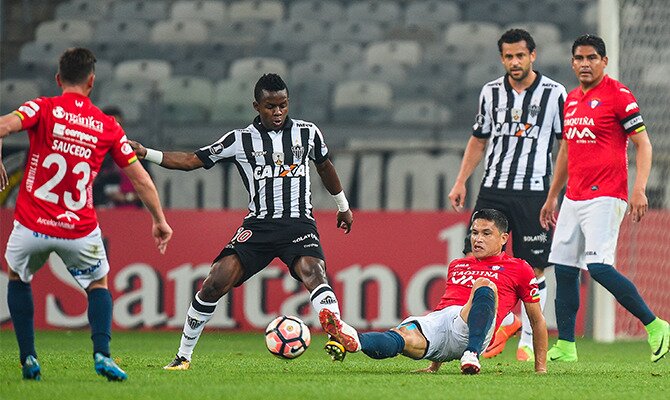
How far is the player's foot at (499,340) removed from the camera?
7.37 metres

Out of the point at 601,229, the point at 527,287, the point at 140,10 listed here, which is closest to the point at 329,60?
the point at 140,10

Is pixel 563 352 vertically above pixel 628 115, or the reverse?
pixel 628 115

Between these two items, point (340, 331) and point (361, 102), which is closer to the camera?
point (340, 331)

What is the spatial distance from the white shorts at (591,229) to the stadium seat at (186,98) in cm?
552

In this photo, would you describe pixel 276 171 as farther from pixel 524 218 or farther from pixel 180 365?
pixel 524 218

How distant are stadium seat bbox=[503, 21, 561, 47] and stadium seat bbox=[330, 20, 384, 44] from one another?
1.56 m

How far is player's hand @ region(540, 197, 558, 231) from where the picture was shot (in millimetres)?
7908

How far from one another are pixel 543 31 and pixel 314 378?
30.8 feet

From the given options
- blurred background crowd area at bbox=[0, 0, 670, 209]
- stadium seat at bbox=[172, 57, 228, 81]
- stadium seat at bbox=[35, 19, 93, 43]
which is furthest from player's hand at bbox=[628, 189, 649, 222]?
stadium seat at bbox=[35, 19, 93, 43]

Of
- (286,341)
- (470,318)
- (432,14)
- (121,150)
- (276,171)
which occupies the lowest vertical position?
(286,341)

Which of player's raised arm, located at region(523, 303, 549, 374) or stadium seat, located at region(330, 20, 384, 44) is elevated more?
stadium seat, located at region(330, 20, 384, 44)

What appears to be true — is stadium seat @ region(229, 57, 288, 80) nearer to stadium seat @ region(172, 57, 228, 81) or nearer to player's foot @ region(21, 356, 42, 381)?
stadium seat @ region(172, 57, 228, 81)

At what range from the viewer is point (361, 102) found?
→ 508 inches

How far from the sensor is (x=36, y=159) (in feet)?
18.5
